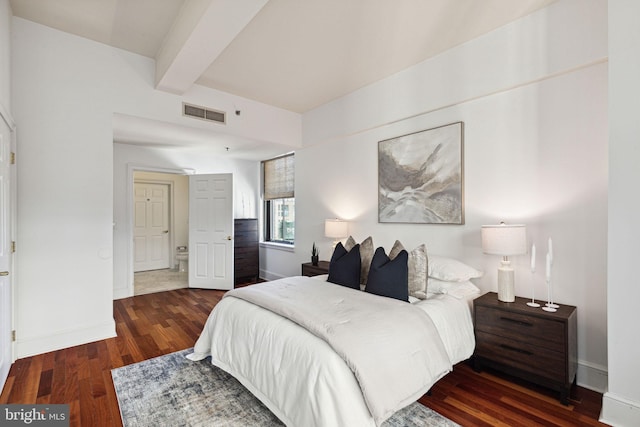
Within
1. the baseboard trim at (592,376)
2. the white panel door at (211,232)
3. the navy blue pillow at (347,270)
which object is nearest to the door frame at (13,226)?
the white panel door at (211,232)

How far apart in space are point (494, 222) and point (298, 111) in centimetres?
327

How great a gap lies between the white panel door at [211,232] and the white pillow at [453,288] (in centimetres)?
347

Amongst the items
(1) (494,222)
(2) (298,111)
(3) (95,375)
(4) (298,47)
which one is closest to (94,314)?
(3) (95,375)

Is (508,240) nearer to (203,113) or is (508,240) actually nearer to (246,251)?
(203,113)

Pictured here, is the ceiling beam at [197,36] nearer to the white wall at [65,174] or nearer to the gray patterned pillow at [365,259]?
the white wall at [65,174]

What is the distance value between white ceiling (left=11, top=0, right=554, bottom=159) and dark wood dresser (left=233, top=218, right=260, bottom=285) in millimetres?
2690

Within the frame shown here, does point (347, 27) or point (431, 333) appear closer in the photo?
point (431, 333)

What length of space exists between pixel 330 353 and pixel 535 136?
94.2 inches

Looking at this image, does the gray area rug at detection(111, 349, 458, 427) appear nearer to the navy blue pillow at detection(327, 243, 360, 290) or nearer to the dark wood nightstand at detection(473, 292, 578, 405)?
the dark wood nightstand at detection(473, 292, 578, 405)

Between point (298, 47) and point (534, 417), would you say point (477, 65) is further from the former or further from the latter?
point (534, 417)

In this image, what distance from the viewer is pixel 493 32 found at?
8.88 feet

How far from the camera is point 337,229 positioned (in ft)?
13.2

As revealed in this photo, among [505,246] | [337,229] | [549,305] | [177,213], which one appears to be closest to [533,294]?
[549,305]

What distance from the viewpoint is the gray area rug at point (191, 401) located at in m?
1.88
